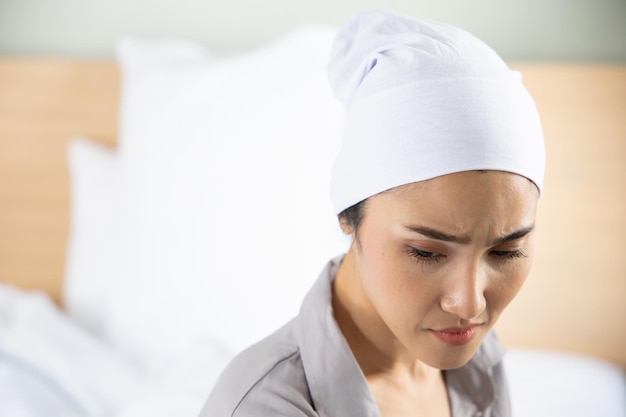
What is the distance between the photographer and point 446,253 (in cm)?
89

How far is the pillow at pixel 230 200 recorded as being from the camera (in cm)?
158

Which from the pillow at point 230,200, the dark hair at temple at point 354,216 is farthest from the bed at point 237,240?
the dark hair at temple at point 354,216

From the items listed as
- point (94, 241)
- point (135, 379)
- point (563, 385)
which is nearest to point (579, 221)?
point (563, 385)

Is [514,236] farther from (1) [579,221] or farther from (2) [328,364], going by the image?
(1) [579,221]

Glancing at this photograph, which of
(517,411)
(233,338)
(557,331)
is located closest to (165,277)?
(233,338)

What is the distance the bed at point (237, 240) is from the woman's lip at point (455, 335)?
1.77 feet

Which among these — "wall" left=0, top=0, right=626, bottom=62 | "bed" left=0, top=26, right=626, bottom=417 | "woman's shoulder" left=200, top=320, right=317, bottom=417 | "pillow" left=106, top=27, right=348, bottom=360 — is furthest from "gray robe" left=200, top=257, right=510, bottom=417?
"wall" left=0, top=0, right=626, bottom=62

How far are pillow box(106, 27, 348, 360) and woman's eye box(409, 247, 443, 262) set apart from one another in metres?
Result: 0.66

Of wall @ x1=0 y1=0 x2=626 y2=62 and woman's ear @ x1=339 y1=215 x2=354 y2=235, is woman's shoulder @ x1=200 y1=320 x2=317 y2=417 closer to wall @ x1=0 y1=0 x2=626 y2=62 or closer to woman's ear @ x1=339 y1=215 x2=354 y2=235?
woman's ear @ x1=339 y1=215 x2=354 y2=235

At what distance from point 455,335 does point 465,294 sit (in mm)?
75

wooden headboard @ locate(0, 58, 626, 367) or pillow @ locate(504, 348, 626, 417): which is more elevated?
wooden headboard @ locate(0, 58, 626, 367)

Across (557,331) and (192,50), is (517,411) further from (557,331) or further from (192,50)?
(192,50)

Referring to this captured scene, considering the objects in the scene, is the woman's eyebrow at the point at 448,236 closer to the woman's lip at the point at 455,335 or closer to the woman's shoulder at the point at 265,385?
the woman's lip at the point at 455,335

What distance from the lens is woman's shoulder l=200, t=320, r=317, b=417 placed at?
94cm
